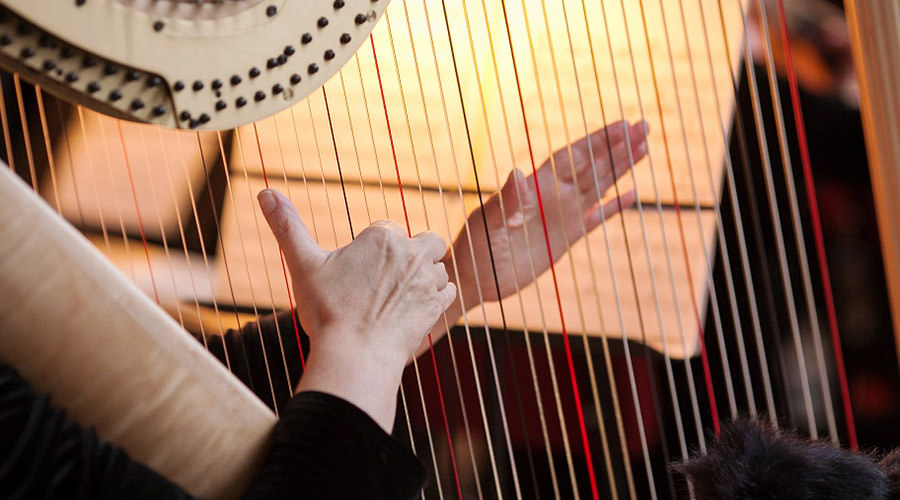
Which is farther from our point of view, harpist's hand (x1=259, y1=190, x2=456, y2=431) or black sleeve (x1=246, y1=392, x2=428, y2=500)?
harpist's hand (x1=259, y1=190, x2=456, y2=431)

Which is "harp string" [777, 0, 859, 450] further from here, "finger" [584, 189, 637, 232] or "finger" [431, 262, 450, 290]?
"finger" [431, 262, 450, 290]

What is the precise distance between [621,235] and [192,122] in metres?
0.95

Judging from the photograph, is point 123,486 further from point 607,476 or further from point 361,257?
point 607,476

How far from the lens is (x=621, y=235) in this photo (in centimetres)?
166

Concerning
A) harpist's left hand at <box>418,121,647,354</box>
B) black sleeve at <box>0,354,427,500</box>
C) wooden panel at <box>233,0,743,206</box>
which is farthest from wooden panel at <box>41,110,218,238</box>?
black sleeve at <box>0,354,427,500</box>

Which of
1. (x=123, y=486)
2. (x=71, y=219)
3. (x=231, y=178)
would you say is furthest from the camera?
(x=71, y=219)

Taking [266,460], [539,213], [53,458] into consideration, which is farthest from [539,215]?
[53,458]

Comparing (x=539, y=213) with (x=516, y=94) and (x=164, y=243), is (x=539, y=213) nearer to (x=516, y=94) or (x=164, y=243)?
(x=516, y=94)

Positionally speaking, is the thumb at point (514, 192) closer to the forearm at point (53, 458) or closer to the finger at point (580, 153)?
the finger at point (580, 153)

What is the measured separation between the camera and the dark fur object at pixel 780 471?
0.90 m

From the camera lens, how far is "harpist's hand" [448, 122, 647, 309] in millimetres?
1530

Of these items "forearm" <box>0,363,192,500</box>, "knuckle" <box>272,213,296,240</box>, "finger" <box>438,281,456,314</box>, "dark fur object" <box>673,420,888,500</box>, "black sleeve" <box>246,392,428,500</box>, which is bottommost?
"dark fur object" <box>673,420,888,500</box>

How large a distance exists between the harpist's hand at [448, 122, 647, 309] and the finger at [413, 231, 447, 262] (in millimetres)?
335

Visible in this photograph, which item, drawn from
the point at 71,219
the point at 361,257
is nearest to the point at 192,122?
the point at 361,257
